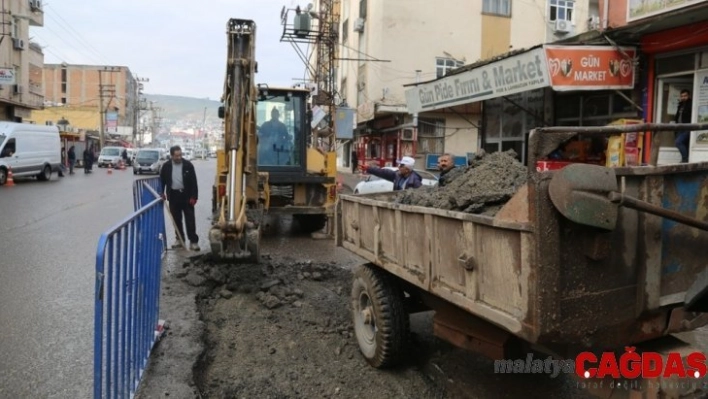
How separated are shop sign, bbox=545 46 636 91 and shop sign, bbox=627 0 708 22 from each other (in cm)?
68

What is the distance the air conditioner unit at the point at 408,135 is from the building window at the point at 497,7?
A: 7922 millimetres

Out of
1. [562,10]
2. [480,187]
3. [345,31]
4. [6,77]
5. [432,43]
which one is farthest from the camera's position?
[345,31]

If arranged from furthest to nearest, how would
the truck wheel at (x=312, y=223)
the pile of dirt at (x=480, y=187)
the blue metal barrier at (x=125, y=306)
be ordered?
the truck wheel at (x=312, y=223) < the pile of dirt at (x=480, y=187) < the blue metal barrier at (x=125, y=306)

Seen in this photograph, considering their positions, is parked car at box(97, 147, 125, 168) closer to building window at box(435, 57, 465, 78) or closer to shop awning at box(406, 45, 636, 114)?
building window at box(435, 57, 465, 78)

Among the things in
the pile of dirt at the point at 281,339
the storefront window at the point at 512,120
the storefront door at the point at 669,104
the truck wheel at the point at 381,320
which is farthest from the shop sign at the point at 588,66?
the truck wheel at the point at 381,320

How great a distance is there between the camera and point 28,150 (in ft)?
78.8

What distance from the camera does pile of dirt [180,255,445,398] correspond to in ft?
13.6

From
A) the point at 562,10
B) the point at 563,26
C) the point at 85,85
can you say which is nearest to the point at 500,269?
the point at 563,26

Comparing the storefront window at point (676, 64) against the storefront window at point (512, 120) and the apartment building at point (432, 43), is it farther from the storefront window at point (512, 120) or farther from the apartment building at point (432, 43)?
the apartment building at point (432, 43)

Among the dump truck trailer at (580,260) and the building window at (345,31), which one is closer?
the dump truck trailer at (580,260)

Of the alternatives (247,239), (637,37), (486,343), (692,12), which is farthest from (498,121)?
(486,343)

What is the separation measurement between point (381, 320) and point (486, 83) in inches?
396

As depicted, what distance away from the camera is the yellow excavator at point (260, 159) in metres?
7.19

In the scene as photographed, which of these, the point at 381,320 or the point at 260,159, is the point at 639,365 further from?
the point at 260,159
